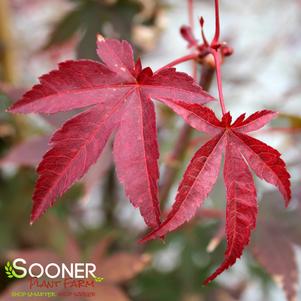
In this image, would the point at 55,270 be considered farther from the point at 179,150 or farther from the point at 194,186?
the point at 194,186

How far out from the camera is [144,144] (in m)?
0.45

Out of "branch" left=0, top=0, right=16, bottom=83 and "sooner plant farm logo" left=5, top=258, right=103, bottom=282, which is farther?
"branch" left=0, top=0, right=16, bottom=83

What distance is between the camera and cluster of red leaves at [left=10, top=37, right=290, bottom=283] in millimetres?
433

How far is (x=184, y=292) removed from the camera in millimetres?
944

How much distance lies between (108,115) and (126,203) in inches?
25.2

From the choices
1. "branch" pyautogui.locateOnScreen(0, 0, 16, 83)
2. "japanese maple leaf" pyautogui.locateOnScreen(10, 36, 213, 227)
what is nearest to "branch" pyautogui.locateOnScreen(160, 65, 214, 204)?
"japanese maple leaf" pyautogui.locateOnScreen(10, 36, 213, 227)

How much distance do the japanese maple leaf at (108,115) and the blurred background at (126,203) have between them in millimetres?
214

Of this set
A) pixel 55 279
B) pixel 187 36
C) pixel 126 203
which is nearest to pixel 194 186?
pixel 187 36

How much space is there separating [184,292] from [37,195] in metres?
0.57

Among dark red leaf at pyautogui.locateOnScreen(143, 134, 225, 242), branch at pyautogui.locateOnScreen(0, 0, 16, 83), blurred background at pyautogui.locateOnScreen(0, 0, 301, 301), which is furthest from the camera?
branch at pyautogui.locateOnScreen(0, 0, 16, 83)

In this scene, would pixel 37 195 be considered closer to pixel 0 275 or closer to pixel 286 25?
pixel 0 275

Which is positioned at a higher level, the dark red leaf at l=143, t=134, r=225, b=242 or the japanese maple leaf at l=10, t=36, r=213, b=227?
the japanese maple leaf at l=10, t=36, r=213, b=227

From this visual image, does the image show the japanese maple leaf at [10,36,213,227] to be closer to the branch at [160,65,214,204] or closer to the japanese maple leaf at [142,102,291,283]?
the japanese maple leaf at [142,102,291,283]

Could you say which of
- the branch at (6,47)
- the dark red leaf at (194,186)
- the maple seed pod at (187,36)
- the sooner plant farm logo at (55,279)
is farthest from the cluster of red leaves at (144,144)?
the branch at (6,47)
